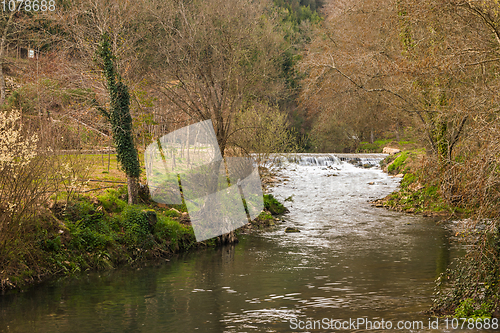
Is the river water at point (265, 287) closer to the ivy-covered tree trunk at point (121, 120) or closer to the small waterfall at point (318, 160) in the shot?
the ivy-covered tree trunk at point (121, 120)

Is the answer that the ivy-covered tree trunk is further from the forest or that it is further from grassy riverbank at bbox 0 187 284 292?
grassy riverbank at bbox 0 187 284 292

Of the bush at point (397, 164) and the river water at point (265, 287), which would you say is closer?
the river water at point (265, 287)

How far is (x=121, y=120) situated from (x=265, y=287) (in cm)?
916

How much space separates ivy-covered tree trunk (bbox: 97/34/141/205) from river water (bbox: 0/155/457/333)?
3.81 m

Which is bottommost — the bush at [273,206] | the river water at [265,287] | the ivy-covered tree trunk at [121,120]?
the river water at [265,287]

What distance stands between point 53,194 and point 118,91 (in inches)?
200

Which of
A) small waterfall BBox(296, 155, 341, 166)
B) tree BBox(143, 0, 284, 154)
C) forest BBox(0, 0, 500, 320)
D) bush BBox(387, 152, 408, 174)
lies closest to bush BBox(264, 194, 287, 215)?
forest BBox(0, 0, 500, 320)

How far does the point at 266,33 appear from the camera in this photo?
2027 cm

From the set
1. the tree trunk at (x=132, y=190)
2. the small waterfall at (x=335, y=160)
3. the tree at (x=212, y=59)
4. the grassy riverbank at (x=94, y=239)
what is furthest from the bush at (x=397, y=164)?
the tree trunk at (x=132, y=190)

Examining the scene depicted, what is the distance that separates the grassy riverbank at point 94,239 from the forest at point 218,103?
54mm

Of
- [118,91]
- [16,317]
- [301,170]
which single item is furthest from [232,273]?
[301,170]

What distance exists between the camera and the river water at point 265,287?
8.96m

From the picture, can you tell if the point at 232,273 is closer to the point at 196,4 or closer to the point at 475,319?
the point at 475,319

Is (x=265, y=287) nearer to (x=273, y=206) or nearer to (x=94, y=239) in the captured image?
(x=94, y=239)
